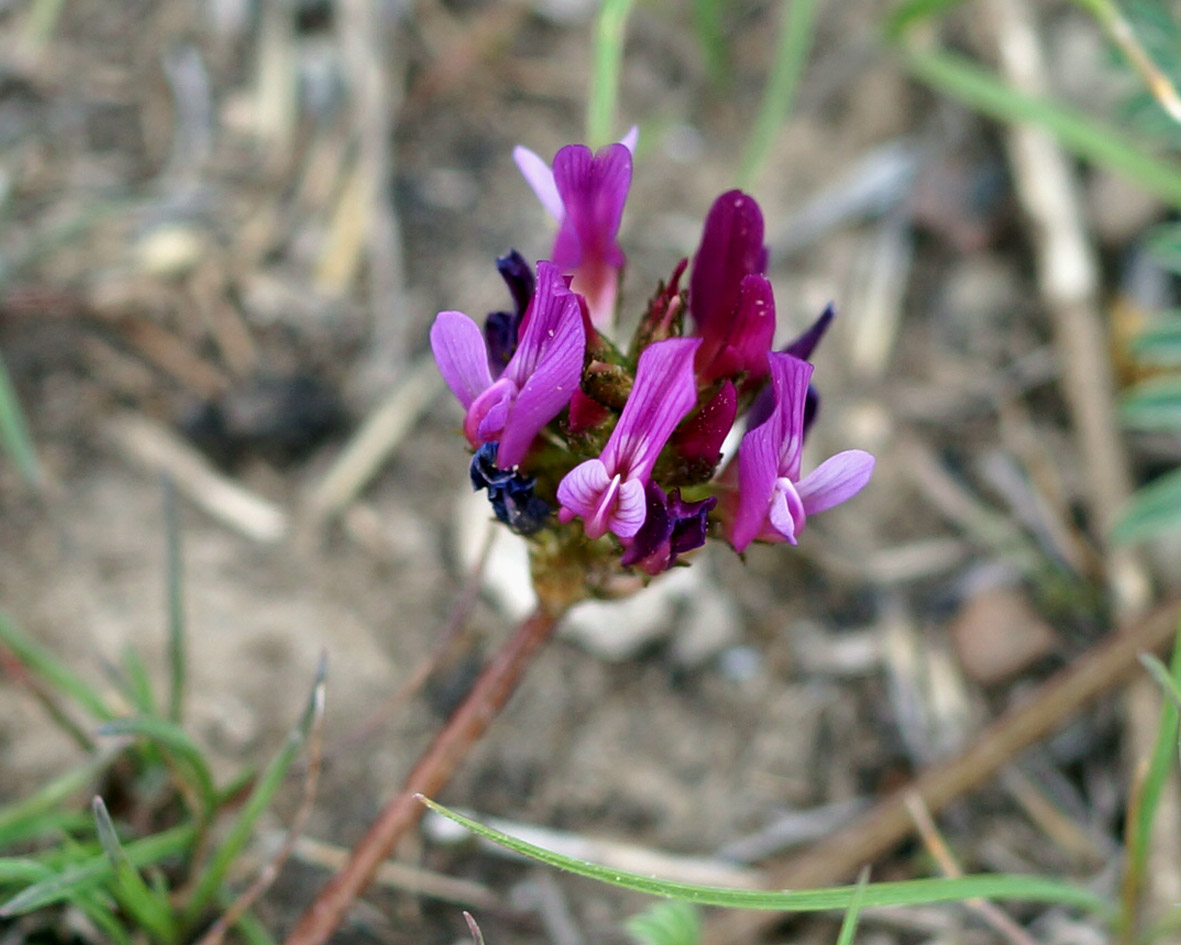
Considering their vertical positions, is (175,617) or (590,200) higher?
(590,200)

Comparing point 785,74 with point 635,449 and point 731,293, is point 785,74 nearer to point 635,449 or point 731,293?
point 731,293

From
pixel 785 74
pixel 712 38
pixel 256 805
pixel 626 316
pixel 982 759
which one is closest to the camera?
pixel 256 805

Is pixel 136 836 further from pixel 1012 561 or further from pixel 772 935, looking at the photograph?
pixel 1012 561

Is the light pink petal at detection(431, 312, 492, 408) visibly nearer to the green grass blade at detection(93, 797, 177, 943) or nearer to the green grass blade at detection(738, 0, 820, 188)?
the green grass blade at detection(93, 797, 177, 943)

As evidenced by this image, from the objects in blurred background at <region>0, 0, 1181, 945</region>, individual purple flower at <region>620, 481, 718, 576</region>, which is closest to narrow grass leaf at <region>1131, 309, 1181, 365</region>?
blurred background at <region>0, 0, 1181, 945</region>

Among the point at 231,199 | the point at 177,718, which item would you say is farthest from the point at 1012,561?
the point at 231,199

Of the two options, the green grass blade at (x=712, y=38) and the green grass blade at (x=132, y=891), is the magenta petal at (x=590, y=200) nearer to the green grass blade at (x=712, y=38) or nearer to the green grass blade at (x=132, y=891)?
the green grass blade at (x=132, y=891)

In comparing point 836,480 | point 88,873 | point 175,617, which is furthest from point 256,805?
point 836,480
